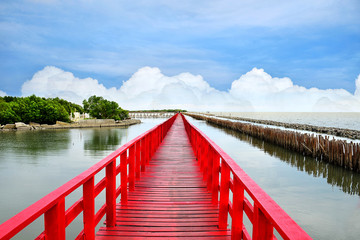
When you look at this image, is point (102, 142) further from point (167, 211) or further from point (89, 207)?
point (89, 207)

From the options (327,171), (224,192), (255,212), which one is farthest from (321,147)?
(255,212)

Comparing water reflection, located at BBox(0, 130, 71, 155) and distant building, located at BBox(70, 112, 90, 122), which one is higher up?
distant building, located at BBox(70, 112, 90, 122)

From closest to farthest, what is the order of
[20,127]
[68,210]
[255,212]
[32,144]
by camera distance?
[255,212], [68,210], [32,144], [20,127]

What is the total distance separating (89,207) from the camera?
302 cm

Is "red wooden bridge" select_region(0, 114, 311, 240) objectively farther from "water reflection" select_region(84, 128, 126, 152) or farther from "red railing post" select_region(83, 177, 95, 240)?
"water reflection" select_region(84, 128, 126, 152)

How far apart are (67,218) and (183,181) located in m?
Answer: 4.57

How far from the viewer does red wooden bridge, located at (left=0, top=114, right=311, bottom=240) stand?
187cm

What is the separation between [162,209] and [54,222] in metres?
2.85

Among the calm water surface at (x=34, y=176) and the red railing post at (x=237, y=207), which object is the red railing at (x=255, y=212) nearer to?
the red railing post at (x=237, y=207)

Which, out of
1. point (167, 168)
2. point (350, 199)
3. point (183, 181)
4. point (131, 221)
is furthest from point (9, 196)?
point (350, 199)

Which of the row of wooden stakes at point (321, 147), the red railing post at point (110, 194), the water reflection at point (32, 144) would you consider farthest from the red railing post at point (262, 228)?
the water reflection at point (32, 144)

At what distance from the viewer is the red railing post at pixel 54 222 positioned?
81.2 inches

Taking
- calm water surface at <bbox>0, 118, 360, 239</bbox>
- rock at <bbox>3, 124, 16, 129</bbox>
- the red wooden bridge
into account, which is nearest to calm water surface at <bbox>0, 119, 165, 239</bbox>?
calm water surface at <bbox>0, 118, 360, 239</bbox>

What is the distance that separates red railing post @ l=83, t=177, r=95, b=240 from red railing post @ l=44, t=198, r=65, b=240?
702 mm
